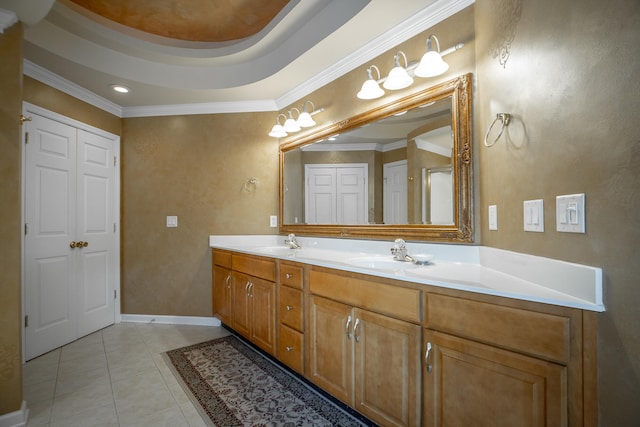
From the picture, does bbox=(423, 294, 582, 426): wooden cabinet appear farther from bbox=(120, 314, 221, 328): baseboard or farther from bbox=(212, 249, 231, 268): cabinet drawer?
bbox=(120, 314, 221, 328): baseboard

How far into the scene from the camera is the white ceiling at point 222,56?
1.94 m

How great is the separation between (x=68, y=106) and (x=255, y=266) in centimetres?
220

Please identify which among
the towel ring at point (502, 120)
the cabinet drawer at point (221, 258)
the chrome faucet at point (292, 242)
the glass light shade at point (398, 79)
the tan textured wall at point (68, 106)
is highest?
the tan textured wall at point (68, 106)

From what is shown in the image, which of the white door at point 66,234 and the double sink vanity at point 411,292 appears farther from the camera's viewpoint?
the white door at point 66,234

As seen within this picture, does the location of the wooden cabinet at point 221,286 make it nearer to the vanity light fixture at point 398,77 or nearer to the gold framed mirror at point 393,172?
the gold framed mirror at point 393,172

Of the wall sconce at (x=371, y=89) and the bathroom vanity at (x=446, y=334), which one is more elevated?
the wall sconce at (x=371, y=89)

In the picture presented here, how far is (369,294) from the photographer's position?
1492mm

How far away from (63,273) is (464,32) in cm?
351

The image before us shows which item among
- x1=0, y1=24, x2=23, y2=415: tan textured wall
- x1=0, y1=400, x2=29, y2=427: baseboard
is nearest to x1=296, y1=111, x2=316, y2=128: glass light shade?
x1=0, y1=24, x2=23, y2=415: tan textured wall

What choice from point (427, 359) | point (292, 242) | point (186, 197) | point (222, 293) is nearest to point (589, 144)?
point (427, 359)

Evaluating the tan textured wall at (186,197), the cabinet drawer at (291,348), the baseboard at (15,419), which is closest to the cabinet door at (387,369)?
the cabinet drawer at (291,348)

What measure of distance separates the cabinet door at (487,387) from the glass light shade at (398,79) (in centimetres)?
135

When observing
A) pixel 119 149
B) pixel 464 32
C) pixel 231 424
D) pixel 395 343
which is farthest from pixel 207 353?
pixel 464 32

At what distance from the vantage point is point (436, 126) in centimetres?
182
